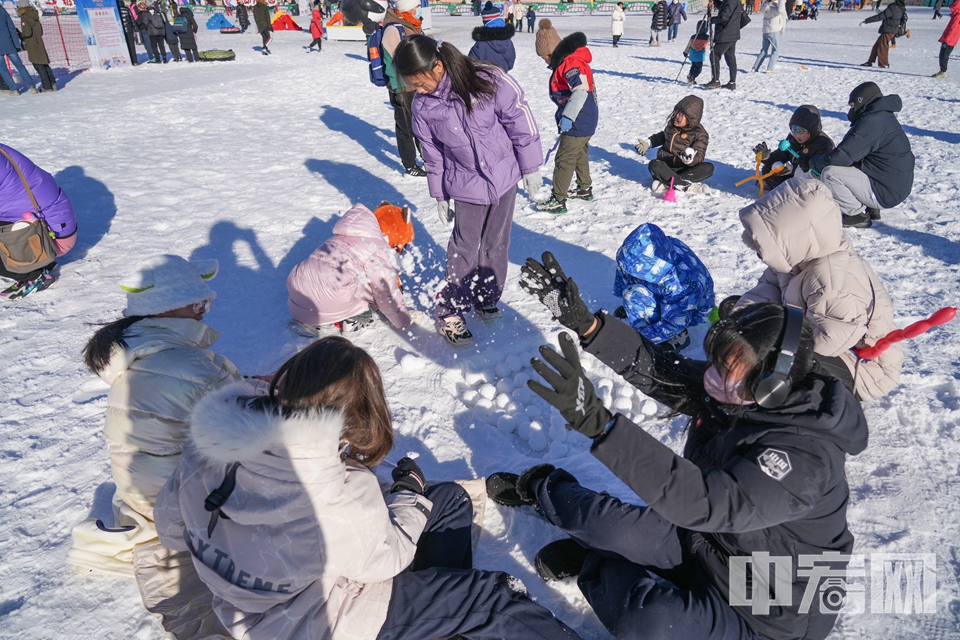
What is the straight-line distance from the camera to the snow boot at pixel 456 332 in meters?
3.34

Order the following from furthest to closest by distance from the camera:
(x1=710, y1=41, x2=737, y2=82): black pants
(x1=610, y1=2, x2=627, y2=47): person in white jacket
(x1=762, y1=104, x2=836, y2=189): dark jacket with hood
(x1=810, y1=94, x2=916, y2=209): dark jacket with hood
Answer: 1. (x1=610, y1=2, x2=627, y2=47): person in white jacket
2. (x1=710, y1=41, x2=737, y2=82): black pants
3. (x1=762, y1=104, x2=836, y2=189): dark jacket with hood
4. (x1=810, y1=94, x2=916, y2=209): dark jacket with hood

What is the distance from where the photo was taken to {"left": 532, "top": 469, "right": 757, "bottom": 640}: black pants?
1.65 m

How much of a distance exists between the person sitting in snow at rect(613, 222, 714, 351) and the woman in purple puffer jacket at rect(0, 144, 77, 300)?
4.20 metres

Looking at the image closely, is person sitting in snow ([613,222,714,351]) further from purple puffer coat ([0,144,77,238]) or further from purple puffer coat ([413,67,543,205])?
purple puffer coat ([0,144,77,238])

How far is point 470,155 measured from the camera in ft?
9.96

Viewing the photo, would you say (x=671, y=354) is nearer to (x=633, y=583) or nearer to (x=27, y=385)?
(x=633, y=583)

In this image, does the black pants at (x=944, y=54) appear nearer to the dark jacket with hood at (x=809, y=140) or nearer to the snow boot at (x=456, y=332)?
the dark jacket with hood at (x=809, y=140)

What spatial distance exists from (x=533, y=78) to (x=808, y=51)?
866 cm

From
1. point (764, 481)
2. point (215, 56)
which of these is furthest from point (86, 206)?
point (215, 56)

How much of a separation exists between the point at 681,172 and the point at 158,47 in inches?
593

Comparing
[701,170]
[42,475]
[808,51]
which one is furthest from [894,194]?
[808,51]

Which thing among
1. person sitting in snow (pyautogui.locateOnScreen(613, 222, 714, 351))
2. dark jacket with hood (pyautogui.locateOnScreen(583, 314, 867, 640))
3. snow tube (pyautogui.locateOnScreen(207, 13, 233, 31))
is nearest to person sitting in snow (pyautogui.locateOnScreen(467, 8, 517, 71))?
person sitting in snow (pyautogui.locateOnScreen(613, 222, 714, 351))

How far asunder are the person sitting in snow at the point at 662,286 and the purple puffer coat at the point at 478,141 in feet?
2.71

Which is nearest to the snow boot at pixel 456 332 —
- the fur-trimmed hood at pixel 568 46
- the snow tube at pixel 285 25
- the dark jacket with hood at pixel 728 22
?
the fur-trimmed hood at pixel 568 46
